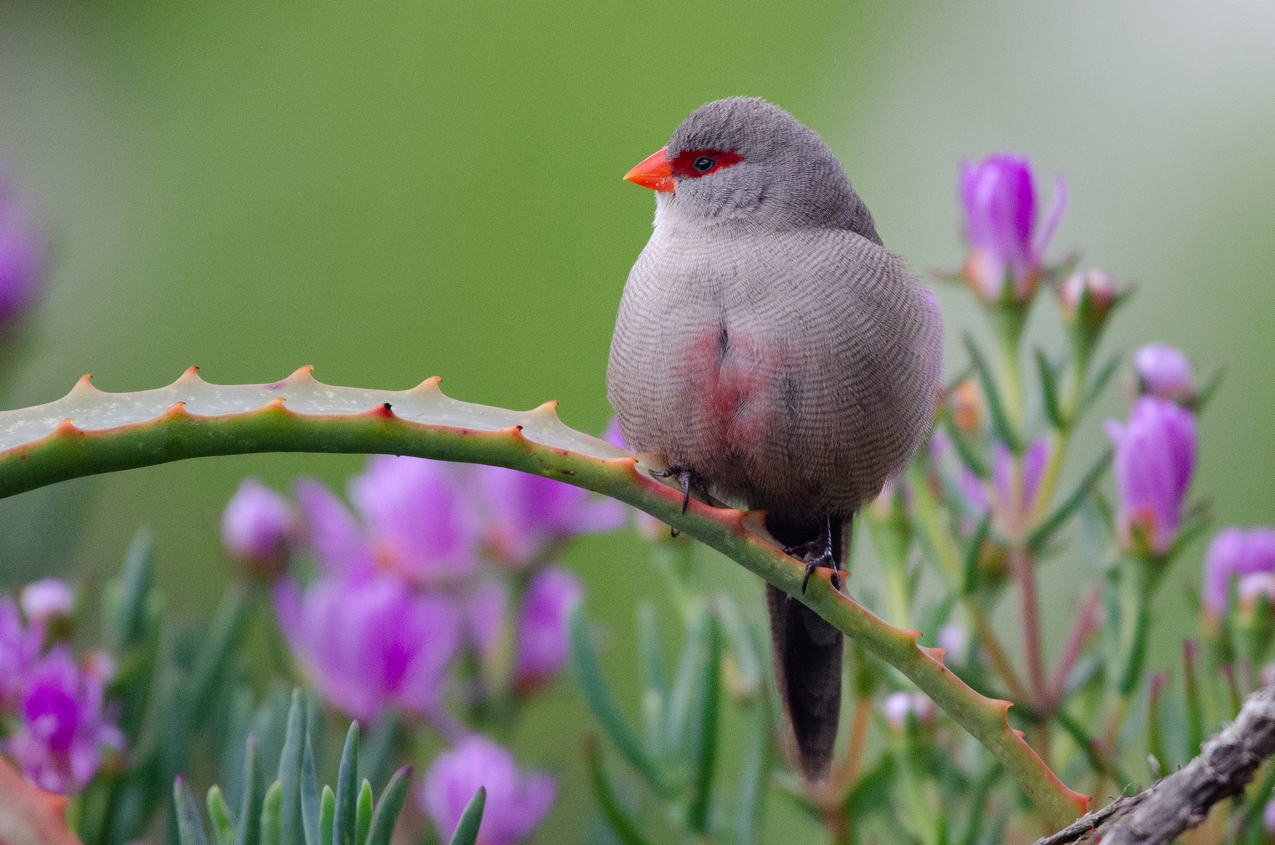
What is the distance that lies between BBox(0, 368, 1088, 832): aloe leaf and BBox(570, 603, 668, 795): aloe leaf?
1.46ft

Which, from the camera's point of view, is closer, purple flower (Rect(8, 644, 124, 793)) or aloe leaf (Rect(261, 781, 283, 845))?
aloe leaf (Rect(261, 781, 283, 845))

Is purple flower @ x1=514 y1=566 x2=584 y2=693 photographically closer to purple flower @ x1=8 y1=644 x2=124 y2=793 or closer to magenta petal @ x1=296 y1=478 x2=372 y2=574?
magenta petal @ x1=296 y1=478 x2=372 y2=574

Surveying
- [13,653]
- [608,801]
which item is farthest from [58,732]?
[608,801]

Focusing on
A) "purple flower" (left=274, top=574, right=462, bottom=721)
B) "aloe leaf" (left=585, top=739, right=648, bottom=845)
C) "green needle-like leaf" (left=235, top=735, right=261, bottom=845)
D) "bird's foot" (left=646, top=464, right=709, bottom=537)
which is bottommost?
"aloe leaf" (left=585, top=739, right=648, bottom=845)

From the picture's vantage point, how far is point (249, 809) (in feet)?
2.13

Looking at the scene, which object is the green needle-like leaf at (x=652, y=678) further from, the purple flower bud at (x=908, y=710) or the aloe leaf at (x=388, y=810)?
the aloe leaf at (x=388, y=810)

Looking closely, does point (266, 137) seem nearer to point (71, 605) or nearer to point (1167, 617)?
point (71, 605)

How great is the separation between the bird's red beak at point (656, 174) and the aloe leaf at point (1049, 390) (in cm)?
41

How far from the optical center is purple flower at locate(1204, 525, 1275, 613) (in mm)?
995

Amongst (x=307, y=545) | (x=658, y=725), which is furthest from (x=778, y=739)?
(x=307, y=545)

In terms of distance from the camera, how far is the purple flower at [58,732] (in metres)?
0.75

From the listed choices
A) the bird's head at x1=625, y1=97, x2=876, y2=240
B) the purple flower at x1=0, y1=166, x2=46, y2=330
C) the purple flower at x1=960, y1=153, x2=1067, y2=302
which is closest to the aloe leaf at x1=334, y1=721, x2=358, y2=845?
the bird's head at x1=625, y1=97, x2=876, y2=240

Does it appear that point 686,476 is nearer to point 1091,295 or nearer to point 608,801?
point 608,801

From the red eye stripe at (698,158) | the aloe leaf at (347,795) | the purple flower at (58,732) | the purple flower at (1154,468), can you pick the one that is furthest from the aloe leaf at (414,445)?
the red eye stripe at (698,158)
